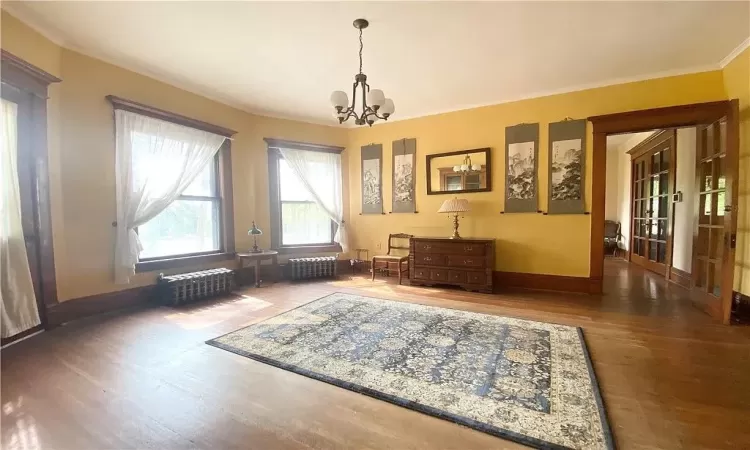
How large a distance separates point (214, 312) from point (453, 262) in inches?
130

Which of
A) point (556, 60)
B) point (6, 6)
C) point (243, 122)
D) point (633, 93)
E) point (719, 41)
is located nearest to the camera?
point (6, 6)

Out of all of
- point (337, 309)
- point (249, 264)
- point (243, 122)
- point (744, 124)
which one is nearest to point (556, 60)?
point (744, 124)

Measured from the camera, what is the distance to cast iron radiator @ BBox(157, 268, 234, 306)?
3852mm

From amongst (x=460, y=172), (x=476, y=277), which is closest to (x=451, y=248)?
(x=476, y=277)

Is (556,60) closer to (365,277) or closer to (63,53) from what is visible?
(365,277)

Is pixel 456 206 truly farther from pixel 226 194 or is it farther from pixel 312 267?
pixel 226 194

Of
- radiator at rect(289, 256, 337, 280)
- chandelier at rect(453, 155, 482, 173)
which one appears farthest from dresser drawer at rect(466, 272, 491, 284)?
radiator at rect(289, 256, 337, 280)

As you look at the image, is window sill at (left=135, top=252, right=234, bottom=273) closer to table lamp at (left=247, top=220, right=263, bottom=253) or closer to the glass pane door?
table lamp at (left=247, top=220, right=263, bottom=253)

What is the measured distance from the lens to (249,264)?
16.8 feet

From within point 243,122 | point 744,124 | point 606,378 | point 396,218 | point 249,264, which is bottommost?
point 606,378

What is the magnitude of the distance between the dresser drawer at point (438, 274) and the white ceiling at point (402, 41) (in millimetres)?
2661

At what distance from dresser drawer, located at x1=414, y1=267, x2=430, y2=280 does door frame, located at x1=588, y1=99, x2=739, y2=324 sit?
2252 millimetres

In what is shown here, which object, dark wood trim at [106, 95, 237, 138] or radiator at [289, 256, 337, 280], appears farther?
radiator at [289, 256, 337, 280]

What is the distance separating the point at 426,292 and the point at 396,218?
165 centimetres
